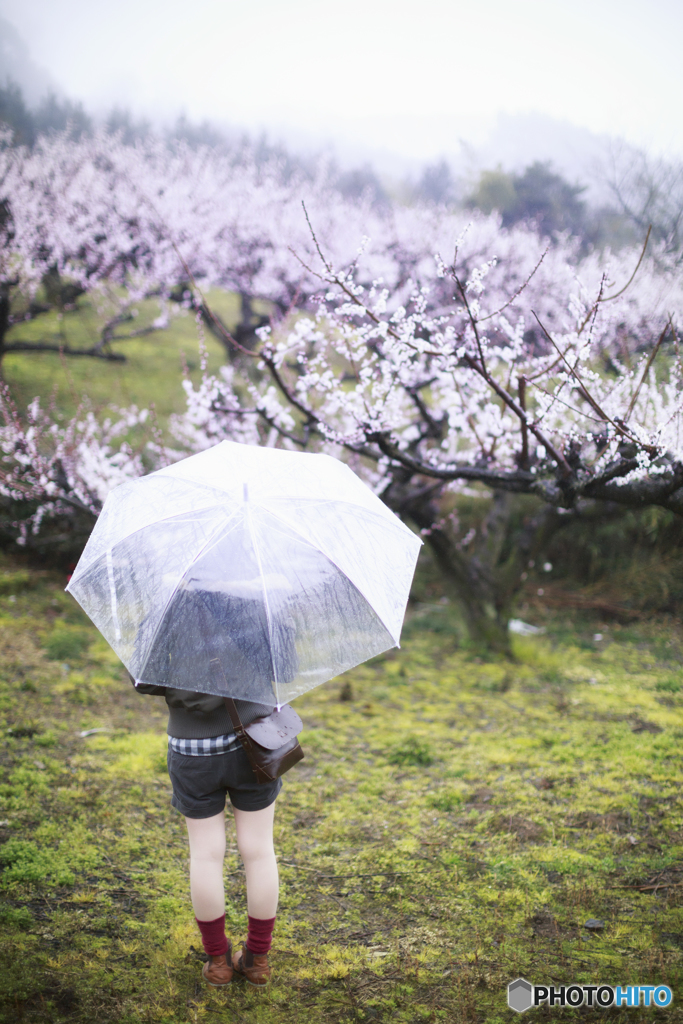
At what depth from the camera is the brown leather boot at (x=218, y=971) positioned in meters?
2.01

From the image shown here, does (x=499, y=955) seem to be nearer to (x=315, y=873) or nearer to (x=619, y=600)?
(x=315, y=873)

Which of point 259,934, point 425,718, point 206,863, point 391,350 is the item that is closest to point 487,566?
point 425,718

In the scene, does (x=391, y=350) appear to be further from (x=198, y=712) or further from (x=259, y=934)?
(x=259, y=934)

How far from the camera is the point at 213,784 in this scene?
1819 mm

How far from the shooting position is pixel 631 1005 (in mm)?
1967

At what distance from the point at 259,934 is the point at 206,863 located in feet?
1.30

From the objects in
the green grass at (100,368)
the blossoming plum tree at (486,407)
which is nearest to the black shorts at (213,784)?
the blossoming plum tree at (486,407)

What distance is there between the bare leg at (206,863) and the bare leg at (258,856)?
0.25 feet

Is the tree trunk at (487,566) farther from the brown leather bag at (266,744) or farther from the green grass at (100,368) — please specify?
the green grass at (100,368)

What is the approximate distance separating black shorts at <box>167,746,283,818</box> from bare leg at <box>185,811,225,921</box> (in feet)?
0.14

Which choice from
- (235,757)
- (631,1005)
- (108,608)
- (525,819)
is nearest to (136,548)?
(108,608)

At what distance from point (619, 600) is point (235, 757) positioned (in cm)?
737

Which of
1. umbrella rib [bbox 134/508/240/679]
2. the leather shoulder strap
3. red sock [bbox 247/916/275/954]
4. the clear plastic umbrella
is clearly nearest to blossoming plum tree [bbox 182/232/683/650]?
the clear plastic umbrella

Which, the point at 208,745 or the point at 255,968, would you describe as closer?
the point at 208,745
